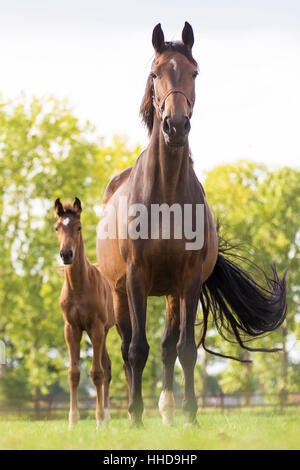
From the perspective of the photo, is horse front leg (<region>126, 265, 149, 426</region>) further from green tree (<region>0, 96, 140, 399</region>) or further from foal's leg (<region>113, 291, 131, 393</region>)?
green tree (<region>0, 96, 140, 399</region>)

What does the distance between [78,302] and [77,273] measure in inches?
18.0

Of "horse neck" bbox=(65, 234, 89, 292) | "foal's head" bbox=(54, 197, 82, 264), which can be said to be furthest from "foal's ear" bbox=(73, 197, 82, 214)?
"horse neck" bbox=(65, 234, 89, 292)

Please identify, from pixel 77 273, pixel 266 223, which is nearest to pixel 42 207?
pixel 266 223

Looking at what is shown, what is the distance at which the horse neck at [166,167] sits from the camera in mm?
5758

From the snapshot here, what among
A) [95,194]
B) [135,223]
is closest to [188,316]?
[135,223]

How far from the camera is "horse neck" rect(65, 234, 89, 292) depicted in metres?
9.46

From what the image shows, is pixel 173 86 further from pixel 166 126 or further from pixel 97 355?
pixel 97 355

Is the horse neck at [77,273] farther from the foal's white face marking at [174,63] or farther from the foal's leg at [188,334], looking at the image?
the foal's white face marking at [174,63]

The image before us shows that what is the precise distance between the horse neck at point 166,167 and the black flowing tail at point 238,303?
2.28 m

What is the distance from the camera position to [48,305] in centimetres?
2319

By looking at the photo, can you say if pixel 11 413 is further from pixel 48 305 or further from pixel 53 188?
pixel 53 188

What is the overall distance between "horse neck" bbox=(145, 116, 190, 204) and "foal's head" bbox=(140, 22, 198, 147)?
263 millimetres

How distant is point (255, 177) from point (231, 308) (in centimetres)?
2340

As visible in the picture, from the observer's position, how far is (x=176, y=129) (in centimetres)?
505
